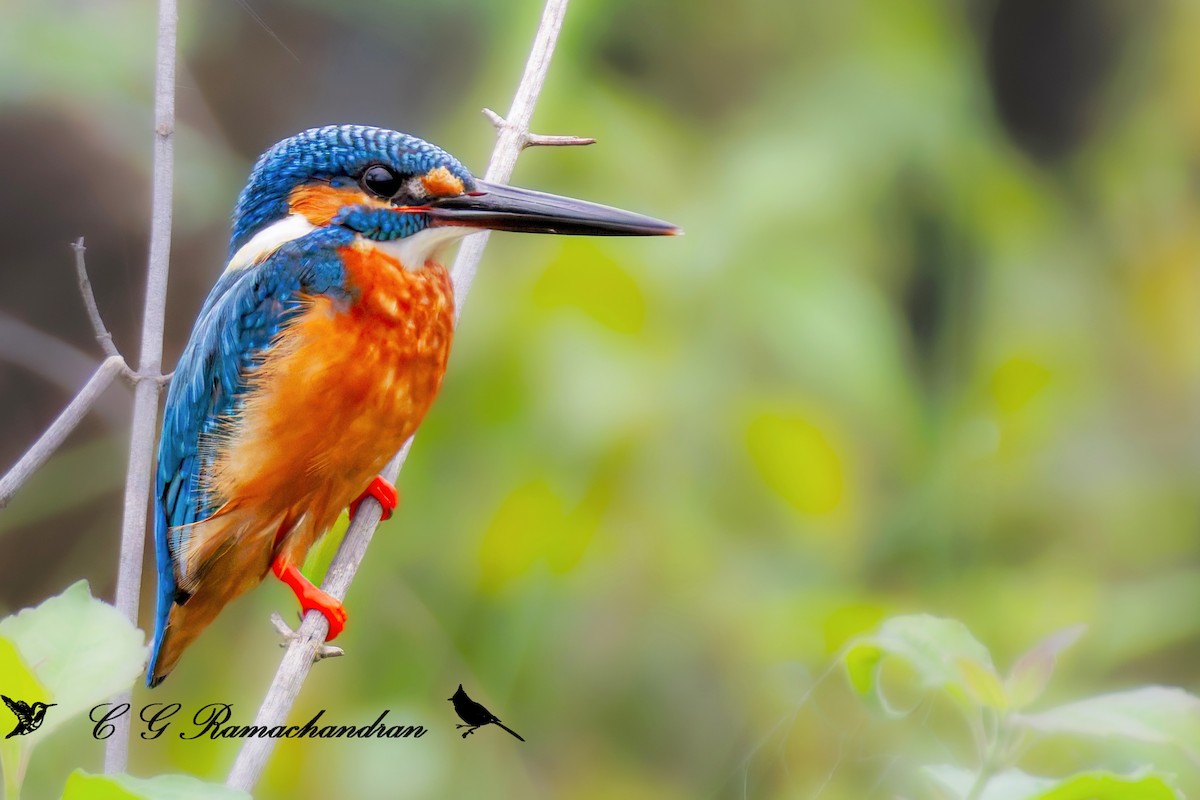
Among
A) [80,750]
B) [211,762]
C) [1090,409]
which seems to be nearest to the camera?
[211,762]

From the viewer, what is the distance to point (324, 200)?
1.37 metres

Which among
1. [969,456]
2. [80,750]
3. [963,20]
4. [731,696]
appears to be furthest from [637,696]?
[963,20]

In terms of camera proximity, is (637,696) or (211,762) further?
(637,696)

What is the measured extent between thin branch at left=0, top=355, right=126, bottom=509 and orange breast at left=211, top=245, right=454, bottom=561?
11.1 inches

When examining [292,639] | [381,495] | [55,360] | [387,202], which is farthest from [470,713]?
[55,360]

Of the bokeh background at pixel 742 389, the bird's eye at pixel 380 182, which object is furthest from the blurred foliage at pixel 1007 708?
the bird's eye at pixel 380 182

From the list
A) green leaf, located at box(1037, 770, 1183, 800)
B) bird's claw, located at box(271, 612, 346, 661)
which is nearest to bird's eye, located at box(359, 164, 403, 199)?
bird's claw, located at box(271, 612, 346, 661)

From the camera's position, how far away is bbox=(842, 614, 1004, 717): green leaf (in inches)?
30.5

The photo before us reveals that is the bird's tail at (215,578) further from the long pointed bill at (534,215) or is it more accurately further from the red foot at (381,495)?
the long pointed bill at (534,215)

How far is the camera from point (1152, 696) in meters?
0.76

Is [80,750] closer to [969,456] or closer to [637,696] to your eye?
[637,696]

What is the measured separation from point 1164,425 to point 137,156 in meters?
1.96

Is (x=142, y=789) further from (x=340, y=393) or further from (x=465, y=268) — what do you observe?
(x=465, y=268)

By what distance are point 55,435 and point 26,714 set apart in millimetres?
380
